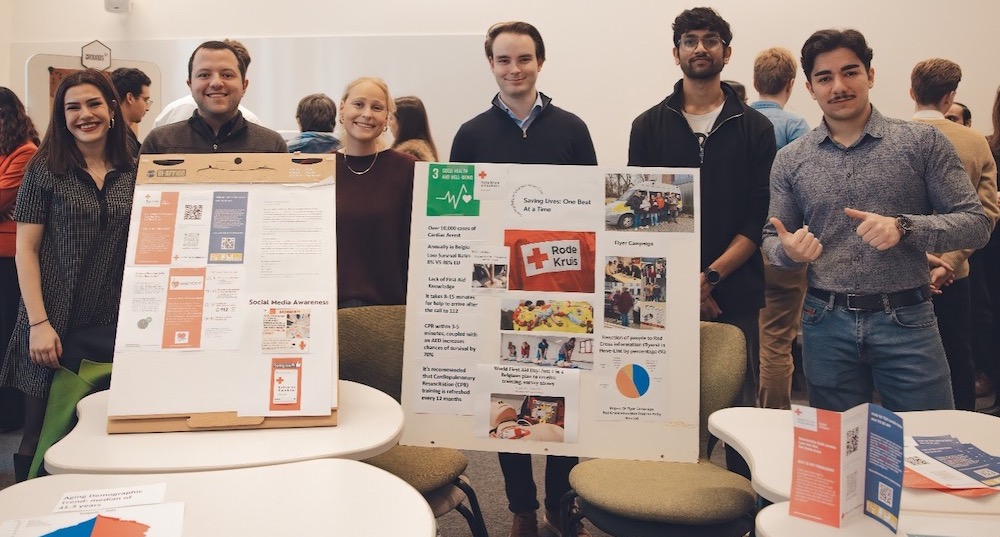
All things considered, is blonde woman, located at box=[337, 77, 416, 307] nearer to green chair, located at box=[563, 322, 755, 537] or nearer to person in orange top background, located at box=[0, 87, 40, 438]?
green chair, located at box=[563, 322, 755, 537]

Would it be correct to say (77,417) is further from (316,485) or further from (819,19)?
(819,19)

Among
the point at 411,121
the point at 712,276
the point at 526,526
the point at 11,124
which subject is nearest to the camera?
the point at 712,276

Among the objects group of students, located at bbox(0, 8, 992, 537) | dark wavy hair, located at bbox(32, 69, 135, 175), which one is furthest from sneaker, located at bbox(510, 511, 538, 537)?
dark wavy hair, located at bbox(32, 69, 135, 175)

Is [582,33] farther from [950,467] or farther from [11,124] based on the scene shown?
[950,467]

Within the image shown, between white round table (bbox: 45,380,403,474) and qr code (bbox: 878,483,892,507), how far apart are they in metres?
0.92

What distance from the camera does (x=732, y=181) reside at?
256cm

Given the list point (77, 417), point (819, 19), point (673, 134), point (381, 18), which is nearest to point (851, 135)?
point (673, 134)

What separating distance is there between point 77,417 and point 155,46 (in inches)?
174

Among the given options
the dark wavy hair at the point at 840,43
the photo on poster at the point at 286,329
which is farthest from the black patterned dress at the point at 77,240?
the dark wavy hair at the point at 840,43

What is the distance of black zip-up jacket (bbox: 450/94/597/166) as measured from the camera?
267cm

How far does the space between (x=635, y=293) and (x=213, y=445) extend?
1084 mm

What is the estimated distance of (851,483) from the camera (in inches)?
50.9

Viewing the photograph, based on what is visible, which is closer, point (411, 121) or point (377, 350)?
point (377, 350)

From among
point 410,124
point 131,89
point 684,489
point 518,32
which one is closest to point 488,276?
point 684,489
